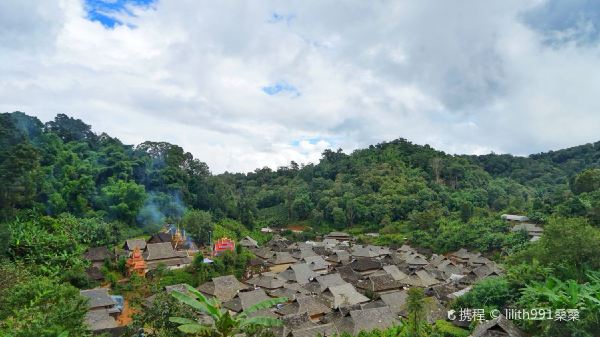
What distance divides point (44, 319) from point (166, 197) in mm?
34668

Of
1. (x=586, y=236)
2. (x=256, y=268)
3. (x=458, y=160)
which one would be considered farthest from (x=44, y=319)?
(x=458, y=160)

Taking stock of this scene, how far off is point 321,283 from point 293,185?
48.6 m

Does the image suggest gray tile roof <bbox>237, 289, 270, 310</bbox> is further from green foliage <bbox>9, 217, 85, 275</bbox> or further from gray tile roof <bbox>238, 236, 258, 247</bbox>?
gray tile roof <bbox>238, 236, 258, 247</bbox>

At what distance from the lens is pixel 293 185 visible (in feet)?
254

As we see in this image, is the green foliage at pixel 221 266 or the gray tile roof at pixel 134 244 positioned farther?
the gray tile roof at pixel 134 244

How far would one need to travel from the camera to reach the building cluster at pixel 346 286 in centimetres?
2050

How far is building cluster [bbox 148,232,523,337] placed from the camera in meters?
20.5

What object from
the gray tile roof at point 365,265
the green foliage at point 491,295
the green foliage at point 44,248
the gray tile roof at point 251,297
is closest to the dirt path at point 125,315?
the green foliage at point 44,248

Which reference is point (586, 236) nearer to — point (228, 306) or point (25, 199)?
point (228, 306)

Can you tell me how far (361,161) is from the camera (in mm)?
79625

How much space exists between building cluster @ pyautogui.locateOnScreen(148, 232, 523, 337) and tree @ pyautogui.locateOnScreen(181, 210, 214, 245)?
197 inches

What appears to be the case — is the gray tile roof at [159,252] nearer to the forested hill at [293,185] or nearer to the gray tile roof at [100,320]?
the forested hill at [293,185]

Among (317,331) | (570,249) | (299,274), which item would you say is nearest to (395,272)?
(299,274)

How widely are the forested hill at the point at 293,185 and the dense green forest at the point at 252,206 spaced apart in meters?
0.16
